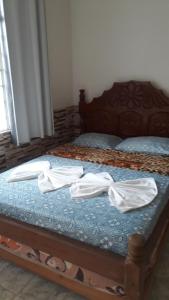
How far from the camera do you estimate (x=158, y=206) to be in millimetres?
1748

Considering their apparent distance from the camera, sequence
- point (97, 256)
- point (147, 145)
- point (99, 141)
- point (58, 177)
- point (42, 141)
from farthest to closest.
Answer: point (42, 141) → point (99, 141) → point (147, 145) → point (58, 177) → point (97, 256)

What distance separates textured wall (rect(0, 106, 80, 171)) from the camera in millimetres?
2744

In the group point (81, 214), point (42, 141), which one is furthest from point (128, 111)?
point (81, 214)

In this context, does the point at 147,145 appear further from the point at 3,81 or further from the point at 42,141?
the point at 3,81

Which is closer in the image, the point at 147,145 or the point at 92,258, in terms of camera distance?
the point at 92,258

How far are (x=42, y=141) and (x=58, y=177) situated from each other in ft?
3.89

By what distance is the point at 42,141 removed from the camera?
10.6 ft

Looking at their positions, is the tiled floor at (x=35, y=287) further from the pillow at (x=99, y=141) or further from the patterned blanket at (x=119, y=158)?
the pillow at (x=99, y=141)

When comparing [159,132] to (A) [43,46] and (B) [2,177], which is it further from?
(B) [2,177]

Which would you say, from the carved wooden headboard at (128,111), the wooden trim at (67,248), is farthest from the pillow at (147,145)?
A: the wooden trim at (67,248)

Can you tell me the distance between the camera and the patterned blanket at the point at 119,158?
2434 mm

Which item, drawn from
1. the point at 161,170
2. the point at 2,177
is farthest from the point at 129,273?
the point at 2,177

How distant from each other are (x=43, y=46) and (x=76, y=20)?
0.90 meters

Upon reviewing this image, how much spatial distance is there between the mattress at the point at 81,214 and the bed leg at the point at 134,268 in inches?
3.6
